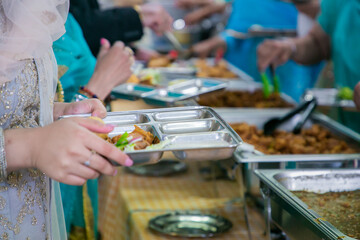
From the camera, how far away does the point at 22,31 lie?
2.71 ft

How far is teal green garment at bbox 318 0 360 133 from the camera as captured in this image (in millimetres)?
2063

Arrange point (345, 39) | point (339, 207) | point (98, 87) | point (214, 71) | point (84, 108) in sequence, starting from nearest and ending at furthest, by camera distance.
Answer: point (84, 108) → point (339, 207) → point (98, 87) → point (345, 39) → point (214, 71)

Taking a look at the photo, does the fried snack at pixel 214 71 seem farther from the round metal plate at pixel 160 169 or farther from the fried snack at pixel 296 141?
the fried snack at pixel 296 141

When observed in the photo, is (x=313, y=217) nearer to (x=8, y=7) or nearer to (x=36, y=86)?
(x=36, y=86)

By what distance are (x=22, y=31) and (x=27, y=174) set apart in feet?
0.90

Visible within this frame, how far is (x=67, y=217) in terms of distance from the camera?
152 centimetres

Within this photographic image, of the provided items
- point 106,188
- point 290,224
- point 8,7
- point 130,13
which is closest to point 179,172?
point 106,188

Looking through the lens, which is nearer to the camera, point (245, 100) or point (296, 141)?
point (296, 141)

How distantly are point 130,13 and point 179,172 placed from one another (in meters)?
0.75

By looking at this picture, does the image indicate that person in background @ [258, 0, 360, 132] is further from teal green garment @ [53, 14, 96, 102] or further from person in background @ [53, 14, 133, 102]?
teal green garment @ [53, 14, 96, 102]

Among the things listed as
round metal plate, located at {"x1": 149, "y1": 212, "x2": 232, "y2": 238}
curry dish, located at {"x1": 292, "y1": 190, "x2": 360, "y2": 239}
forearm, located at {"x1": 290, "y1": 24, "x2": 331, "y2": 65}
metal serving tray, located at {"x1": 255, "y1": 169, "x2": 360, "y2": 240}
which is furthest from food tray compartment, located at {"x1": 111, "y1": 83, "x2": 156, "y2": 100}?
forearm, located at {"x1": 290, "y1": 24, "x2": 331, "y2": 65}

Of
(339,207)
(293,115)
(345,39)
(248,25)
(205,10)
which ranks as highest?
(205,10)

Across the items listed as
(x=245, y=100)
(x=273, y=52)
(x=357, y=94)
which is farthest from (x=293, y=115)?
(x=273, y=52)

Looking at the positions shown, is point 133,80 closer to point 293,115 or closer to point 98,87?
point 98,87
